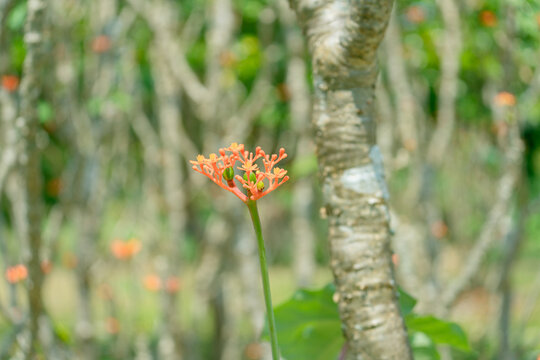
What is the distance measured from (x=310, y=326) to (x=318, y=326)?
0.08 ft

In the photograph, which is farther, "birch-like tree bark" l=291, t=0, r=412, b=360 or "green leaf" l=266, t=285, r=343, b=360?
"green leaf" l=266, t=285, r=343, b=360

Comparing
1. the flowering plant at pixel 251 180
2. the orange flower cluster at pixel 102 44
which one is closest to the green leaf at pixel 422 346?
the flowering plant at pixel 251 180

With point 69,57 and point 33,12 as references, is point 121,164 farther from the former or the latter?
point 33,12

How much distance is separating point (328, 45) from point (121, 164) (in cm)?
498

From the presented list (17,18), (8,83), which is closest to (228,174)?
(17,18)

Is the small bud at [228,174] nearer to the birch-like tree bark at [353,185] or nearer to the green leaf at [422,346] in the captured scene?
the birch-like tree bark at [353,185]

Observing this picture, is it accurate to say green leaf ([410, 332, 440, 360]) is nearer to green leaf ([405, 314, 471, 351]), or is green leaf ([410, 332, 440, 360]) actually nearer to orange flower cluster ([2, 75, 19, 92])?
green leaf ([405, 314, 471, 351])

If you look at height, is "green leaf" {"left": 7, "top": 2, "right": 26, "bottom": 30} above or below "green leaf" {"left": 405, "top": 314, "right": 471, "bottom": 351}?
above

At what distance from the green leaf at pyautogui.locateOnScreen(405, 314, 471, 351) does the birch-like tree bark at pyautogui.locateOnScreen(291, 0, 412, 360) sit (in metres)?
0.25

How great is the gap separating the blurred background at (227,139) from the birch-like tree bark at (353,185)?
4.11ft

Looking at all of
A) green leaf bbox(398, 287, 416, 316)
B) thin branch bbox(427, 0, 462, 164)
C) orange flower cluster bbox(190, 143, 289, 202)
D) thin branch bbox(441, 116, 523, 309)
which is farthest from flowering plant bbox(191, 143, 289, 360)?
thin branch bbox(427, 0, 462, 164)

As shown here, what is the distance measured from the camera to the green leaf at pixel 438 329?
5.51 ft

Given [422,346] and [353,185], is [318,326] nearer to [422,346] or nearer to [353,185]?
[422,346]

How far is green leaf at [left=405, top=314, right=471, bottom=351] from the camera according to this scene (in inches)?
66.1
